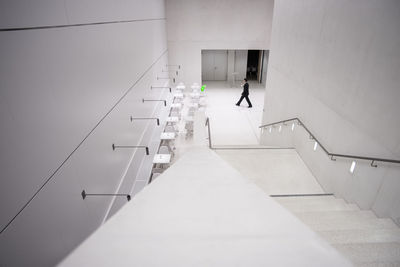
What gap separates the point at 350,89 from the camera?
3.81 meters

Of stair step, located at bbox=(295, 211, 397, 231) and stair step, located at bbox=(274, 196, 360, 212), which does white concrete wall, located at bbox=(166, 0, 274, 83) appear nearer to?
stair step, located at bbox=(274, 196, 360, 212)

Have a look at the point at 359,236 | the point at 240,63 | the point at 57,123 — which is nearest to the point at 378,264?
the point at 359,236

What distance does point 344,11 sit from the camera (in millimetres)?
3928

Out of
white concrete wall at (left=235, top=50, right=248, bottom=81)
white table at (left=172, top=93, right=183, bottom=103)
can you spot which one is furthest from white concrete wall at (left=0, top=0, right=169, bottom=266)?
white concrete wall at (left=235, top=50, right=248, bottom=81)

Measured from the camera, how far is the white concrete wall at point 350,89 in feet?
9.87

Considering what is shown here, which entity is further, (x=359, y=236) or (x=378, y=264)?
(x=359, y=236)

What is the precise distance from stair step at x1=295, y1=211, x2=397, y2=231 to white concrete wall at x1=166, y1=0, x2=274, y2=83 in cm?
1242

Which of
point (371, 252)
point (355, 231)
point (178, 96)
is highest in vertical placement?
point (371, 252)

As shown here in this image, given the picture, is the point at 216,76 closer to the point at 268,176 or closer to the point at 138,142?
the point at 138,142

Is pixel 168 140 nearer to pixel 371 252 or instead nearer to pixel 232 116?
pixel 232 116

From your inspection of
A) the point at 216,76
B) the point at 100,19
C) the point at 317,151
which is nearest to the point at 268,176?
the point at 317,151

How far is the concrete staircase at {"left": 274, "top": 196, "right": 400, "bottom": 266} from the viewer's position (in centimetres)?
216

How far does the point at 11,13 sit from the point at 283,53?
6.45 m

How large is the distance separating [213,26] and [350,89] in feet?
36.6
